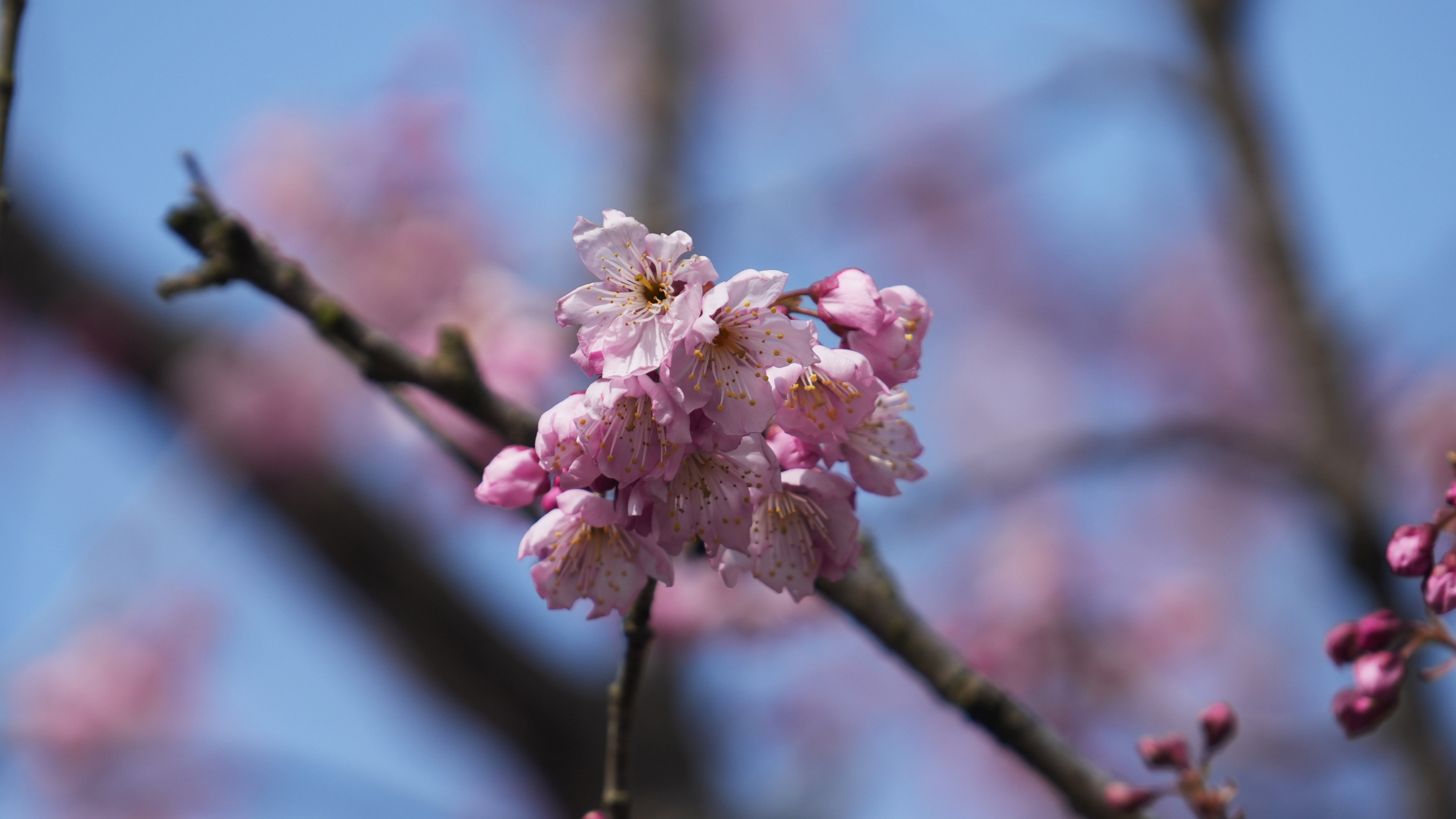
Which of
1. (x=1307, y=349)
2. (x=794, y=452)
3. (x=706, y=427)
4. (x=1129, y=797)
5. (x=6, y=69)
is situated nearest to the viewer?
(x=706, y=427)

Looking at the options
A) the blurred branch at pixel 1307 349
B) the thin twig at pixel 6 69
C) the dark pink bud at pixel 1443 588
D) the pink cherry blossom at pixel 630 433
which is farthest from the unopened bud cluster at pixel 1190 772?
the blurred branch at pixel 1307 349

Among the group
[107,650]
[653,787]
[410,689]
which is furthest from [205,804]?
[653,787]

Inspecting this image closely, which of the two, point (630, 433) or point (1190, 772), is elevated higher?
point (630, 433)

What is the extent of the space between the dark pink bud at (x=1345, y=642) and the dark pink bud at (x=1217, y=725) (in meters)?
0.21

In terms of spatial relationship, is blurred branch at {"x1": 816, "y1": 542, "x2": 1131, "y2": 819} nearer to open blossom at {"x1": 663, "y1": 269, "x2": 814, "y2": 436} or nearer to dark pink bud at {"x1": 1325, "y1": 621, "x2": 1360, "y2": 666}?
dark pink bud at {"x1": 1325, "y1": 621, "x2": 1360, "y2": 666}

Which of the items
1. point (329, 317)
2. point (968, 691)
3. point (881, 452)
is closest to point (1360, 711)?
point (968, 691)

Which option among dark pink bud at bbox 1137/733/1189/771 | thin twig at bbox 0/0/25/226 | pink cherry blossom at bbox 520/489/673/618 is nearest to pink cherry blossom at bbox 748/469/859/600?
pink cherry blossom at bbox 520/489/673/618

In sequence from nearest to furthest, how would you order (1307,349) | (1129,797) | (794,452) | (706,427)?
1. (706,427)
2. (794,452)
3. (1129,797)
4. (1307,349)

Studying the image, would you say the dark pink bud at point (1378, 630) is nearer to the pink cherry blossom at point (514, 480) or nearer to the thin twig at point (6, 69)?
the pink cherry blossom at point (514, 480)

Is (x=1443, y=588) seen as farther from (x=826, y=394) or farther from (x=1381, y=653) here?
(x=826, y=394)

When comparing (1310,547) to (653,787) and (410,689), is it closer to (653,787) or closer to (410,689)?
(653,787)

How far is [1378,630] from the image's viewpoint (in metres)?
1.04

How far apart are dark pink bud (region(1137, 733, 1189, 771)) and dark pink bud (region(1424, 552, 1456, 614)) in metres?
0.34

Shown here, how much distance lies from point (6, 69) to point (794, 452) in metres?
0.94
